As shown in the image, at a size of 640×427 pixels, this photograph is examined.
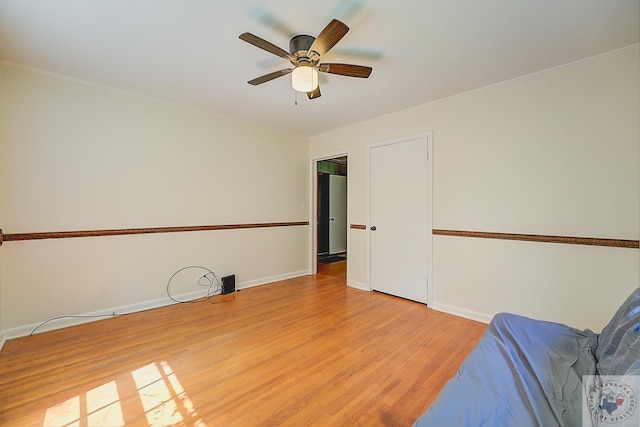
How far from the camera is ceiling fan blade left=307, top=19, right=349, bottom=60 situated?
159 centimetres

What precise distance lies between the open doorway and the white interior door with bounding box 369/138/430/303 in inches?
94.7

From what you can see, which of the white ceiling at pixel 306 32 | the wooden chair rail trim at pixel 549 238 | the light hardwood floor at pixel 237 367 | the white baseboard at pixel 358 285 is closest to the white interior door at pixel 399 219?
the white baseboard at pixel 358 285

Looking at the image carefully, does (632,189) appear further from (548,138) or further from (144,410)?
(144,410)

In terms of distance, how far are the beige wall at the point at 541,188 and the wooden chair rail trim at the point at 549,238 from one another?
0.13 ft

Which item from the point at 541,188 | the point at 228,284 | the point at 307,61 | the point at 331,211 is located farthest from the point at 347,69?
the point at 331,211

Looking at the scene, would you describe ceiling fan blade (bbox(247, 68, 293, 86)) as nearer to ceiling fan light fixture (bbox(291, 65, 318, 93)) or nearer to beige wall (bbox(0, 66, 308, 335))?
ceiling fan light fixture (bbox(291, 65, 318, 93))

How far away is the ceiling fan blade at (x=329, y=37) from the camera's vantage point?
5.23ft

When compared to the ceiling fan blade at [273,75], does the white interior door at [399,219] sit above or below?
below

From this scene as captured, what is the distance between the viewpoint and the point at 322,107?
3316mm

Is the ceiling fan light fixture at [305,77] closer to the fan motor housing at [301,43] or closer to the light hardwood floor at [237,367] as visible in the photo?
the fan motor housing at [301,43]

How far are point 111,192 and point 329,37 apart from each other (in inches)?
104

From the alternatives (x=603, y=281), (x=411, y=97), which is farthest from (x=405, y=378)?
(x=411, y=97)

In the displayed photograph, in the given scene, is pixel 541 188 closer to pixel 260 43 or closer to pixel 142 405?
pixel 260 43

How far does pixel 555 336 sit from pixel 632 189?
5.40ft
